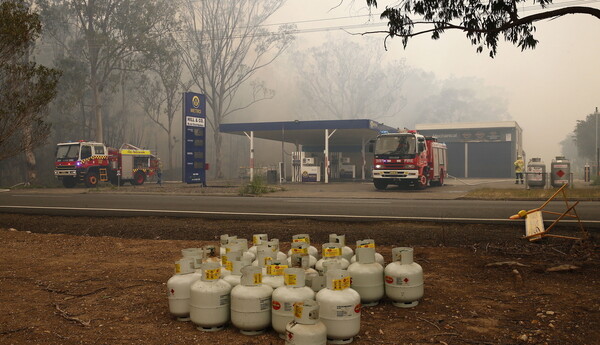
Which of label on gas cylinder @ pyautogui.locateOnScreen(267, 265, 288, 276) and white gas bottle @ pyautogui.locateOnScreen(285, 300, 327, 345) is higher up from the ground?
label on gas cylinder @ pyautogui.locateOnScreen(267, 265, 288, 276)

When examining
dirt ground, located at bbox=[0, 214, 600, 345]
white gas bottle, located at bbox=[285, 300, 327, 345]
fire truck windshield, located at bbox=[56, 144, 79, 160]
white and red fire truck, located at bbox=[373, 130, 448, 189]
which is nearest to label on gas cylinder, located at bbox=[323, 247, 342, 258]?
dirt ground, located at bbox=[0, 214, 600, 345]

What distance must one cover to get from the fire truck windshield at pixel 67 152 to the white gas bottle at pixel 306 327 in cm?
3064

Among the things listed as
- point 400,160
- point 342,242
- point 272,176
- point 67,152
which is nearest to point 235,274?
point 342,242

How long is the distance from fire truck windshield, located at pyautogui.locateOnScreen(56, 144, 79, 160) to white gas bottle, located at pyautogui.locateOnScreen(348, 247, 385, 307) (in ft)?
97.7

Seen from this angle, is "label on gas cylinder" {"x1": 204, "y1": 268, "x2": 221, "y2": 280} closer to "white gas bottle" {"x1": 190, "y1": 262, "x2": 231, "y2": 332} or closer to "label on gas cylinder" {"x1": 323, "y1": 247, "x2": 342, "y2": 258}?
"white gas bottle" {"x1": 190, "y1": 262, "x2": 231, "y2": 332}

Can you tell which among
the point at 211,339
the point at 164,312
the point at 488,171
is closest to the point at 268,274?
the point at 211,339

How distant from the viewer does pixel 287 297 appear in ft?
14.2

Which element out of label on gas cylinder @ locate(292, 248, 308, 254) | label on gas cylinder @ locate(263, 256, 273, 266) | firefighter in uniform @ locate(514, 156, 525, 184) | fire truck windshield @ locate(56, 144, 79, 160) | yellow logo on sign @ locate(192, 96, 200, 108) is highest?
yellow logo on sign @ locate(192, 96, 200, 108)

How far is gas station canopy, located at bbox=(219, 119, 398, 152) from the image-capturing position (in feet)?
118

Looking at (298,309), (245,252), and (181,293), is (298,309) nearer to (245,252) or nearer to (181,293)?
(181,293)

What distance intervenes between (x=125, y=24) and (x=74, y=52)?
1226cm

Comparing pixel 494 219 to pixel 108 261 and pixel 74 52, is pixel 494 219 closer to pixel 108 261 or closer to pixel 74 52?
pixel 108 261

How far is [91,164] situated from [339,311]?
3057cm

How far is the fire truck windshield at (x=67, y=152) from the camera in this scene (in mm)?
31047
